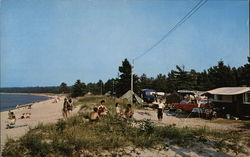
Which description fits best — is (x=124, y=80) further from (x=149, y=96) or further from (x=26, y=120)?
(x=26, y=120)

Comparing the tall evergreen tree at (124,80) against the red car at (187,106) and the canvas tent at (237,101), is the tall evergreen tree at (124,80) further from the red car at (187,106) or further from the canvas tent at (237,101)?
the canvas tent at (237,101)

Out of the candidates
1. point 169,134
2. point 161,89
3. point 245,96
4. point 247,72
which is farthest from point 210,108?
point 161,89

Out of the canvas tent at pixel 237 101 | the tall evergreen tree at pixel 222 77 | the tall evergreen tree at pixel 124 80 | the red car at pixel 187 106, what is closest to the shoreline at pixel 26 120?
the red car at pixel 187 106

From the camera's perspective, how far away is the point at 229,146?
766 centimetres

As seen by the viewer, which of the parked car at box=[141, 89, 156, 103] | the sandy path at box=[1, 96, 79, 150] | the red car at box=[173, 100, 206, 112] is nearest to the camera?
the sandy path at box=[1, 96, 79, 150]

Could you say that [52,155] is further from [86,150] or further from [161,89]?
[161,89]

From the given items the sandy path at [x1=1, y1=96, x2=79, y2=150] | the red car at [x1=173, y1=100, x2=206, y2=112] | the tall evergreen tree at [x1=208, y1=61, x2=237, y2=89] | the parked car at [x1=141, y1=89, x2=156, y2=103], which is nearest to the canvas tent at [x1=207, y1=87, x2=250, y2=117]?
the red car at [x1=173, y1=100, x2=206, y2=112]

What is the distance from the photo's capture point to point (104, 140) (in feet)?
24.6

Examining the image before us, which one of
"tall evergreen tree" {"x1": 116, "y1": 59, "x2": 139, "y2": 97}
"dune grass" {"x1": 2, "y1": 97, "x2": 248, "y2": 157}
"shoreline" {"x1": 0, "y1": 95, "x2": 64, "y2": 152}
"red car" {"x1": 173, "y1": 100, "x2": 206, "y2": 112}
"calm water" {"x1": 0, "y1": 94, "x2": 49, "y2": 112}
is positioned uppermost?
"tall evergreen tree" {"x1": 116, "y1": 59, "x2": 139, "y2": 97}

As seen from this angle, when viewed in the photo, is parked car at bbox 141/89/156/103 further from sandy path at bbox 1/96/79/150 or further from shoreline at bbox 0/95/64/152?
shoreline at bbox 0/95/64/152

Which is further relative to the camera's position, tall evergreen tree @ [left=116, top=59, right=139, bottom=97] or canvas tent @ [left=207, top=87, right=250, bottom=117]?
tall evergreen tree @ [left=116, top=59, right=139, bottom=97]

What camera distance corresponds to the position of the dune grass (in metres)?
6.60

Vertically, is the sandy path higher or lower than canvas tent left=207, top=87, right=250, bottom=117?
lower

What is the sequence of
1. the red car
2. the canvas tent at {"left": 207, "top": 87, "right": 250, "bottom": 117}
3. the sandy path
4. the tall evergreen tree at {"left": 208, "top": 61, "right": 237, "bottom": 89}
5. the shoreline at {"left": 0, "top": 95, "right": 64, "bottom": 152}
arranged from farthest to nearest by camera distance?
the tall evergreen tree at {"left": 208, "top": 61, "right": 237, "bottom": 89} → the red car → the canvas tent at {"left": 207, "top": 87, "right": 250, "bottom": 117} → the sandy path → the shoreline at {"left": 0, "top": 95, "right": 64, "bottom": 152}
